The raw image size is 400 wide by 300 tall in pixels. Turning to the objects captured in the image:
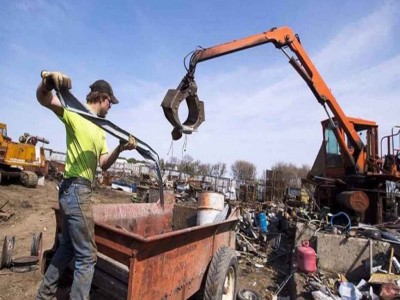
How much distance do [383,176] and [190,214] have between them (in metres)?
4.86

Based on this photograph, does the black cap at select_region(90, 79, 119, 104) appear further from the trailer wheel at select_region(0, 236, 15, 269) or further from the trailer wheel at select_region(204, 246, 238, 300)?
the trailer wheel at select_region(0, 236, 15, 269)

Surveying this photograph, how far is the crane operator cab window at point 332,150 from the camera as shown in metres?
8.94

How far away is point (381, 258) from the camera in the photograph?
226 inches

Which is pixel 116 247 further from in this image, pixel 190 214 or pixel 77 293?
pixel 190 214

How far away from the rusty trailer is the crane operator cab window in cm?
537

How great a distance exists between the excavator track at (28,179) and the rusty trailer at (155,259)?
1209 centimetres

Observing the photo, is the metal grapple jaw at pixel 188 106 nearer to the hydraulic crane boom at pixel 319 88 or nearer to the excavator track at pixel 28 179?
the hydraulic crane boom at pixel 319 88

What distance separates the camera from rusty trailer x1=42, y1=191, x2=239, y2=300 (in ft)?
8.42

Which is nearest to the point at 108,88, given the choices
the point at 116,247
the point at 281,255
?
the point at 116,247

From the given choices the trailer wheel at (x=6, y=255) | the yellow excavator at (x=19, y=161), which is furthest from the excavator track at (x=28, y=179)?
the trailer wheel at (x=6, y=255)

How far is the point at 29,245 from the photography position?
6594mm

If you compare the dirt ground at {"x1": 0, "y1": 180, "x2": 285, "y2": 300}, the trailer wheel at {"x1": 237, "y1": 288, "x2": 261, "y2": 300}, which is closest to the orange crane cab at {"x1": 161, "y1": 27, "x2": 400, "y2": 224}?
the dirt ground at {"x1": 0, "y1": 180, "x2": 285, "y2": 300}

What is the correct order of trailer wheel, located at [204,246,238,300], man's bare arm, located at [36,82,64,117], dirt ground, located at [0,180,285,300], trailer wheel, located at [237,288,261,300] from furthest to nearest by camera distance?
1. trailer wheel, located at [237,288,261,300]
2. dirt ground, located at [0,180,285,300]
3. trailer wheel, located at [204,246,238,300]
4. man's bare arm, located at [36,82,64,117]

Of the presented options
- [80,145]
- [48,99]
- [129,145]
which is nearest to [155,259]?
[129,145]
